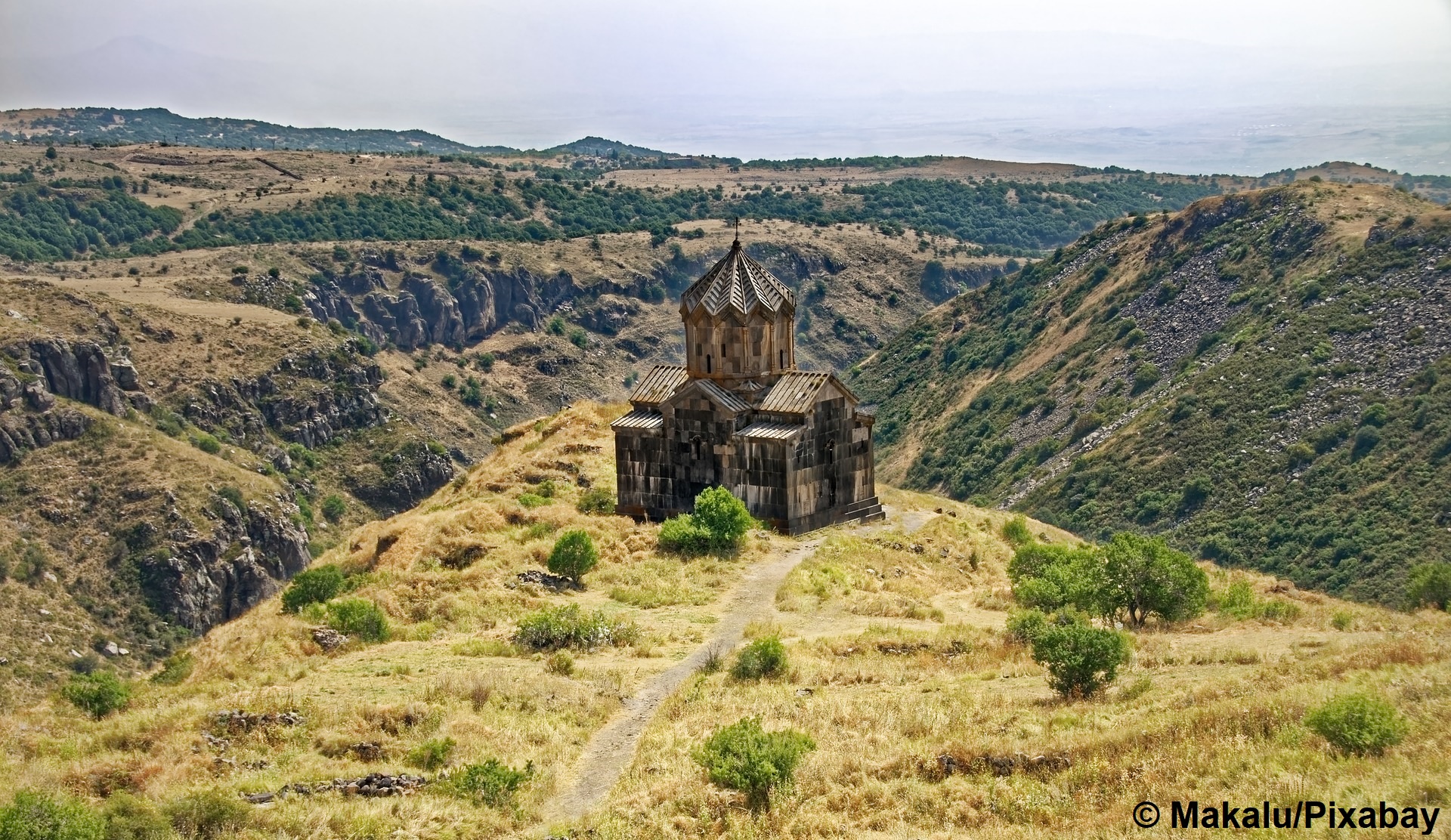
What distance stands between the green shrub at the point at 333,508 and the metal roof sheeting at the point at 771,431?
4941 cm

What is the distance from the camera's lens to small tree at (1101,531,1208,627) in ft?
66.7

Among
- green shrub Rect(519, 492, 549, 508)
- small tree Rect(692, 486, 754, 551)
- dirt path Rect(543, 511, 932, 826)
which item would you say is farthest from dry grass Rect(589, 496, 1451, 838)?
green shrub Rect(519, 492, 549, 508)

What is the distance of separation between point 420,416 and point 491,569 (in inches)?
2683

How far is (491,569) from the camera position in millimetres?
24344

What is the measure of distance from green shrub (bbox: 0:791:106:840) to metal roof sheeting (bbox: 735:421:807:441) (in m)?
18.0

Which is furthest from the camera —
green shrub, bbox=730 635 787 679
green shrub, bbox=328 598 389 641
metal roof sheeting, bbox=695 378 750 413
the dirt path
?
metal roof sheeting, bbox=695 378 750 413

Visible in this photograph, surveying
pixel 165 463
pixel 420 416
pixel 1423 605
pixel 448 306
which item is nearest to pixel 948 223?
pixel 448 306

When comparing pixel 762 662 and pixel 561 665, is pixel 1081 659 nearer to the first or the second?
pixel 762 662

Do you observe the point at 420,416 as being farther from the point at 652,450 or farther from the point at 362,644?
the point at 362,644

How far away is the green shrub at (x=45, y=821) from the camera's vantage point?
11.2 m

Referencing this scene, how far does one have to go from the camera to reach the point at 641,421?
30.1 m

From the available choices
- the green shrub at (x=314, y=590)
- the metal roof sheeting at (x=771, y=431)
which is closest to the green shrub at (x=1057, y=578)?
the metal roof sheeting at (x=771, y=431)

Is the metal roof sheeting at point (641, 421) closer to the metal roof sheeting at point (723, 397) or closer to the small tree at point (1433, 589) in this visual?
the metal roof sheeting at point (723, 397)

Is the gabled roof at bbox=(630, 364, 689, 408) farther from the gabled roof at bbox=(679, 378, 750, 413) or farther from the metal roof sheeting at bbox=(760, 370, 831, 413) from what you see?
the metal roof sheeting at bbox=(760, 370, 831, 413)
